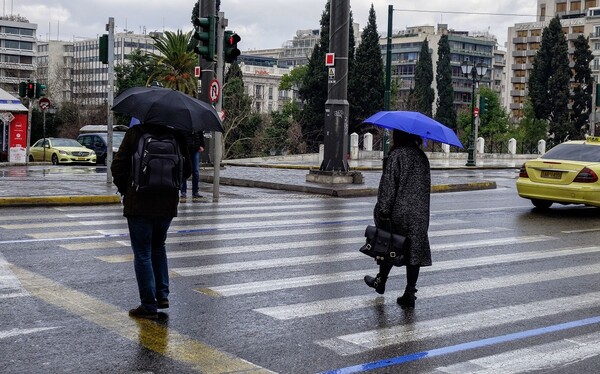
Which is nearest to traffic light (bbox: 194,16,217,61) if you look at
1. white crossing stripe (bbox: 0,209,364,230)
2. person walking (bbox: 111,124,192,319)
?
white crossing stripe (bbox: 0,209,364,230)

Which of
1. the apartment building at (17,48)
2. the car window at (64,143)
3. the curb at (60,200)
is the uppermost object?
the apartment building at (17,48)

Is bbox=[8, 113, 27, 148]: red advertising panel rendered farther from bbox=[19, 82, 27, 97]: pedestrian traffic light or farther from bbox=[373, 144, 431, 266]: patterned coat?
bbox=[373, 144, 431, 266]: patterned coat

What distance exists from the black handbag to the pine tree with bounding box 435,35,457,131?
94.7 m

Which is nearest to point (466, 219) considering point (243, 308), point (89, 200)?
point (89, 200)

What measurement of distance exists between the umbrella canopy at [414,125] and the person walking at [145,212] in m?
1.86

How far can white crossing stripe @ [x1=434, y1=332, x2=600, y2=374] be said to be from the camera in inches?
233

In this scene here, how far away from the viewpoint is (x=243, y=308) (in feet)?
24.8

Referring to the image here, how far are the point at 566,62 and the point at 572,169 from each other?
73.3 m

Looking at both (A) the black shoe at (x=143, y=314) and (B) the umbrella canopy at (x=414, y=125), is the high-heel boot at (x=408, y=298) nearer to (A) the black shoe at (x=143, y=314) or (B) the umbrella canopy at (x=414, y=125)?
(B) the umbrella canopy at (x=414, y=125)

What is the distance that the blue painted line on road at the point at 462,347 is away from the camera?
5855mm

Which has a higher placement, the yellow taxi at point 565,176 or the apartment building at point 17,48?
the apartment building at point 17,48

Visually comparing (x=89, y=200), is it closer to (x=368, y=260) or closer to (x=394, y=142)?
(x=368, y=260)

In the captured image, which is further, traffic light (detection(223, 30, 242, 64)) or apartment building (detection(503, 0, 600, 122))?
apartment building (detection(503, 0, 600, 122))

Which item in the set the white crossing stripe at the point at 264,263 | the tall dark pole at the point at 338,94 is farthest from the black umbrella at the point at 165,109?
the tall dark pole at the point at 338,94
